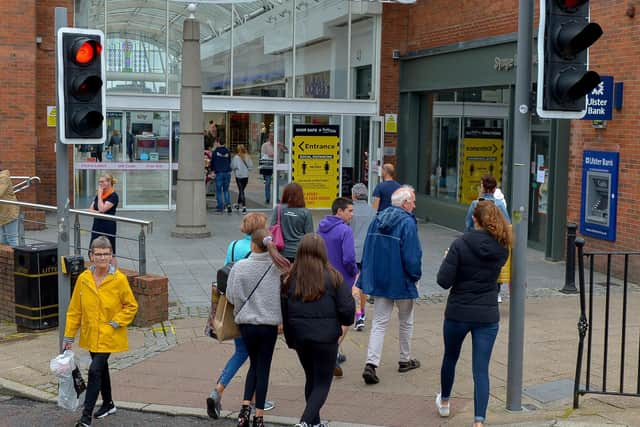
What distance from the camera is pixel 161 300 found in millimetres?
10070

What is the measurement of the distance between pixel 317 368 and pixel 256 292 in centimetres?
70

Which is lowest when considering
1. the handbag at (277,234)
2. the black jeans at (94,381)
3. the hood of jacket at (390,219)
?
the black jeans at (94,381)

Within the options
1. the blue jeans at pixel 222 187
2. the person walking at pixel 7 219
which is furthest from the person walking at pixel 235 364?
the blue jeans at pixel 222 187

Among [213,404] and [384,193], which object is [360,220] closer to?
[384,193]

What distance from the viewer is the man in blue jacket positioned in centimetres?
760

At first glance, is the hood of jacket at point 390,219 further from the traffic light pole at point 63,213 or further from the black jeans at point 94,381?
the traffic light pole at point 63,213

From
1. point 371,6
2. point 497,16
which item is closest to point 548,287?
point 497,16

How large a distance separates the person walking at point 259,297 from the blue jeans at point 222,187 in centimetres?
1456

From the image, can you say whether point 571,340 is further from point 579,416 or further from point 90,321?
point 90,321

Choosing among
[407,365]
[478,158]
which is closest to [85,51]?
[407,365]

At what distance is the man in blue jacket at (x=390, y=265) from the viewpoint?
7.60 m

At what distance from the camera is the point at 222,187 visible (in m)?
21.0

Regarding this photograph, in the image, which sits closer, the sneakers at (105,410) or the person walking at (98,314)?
the person walking at (98,314)

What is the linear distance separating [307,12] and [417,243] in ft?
51.2
